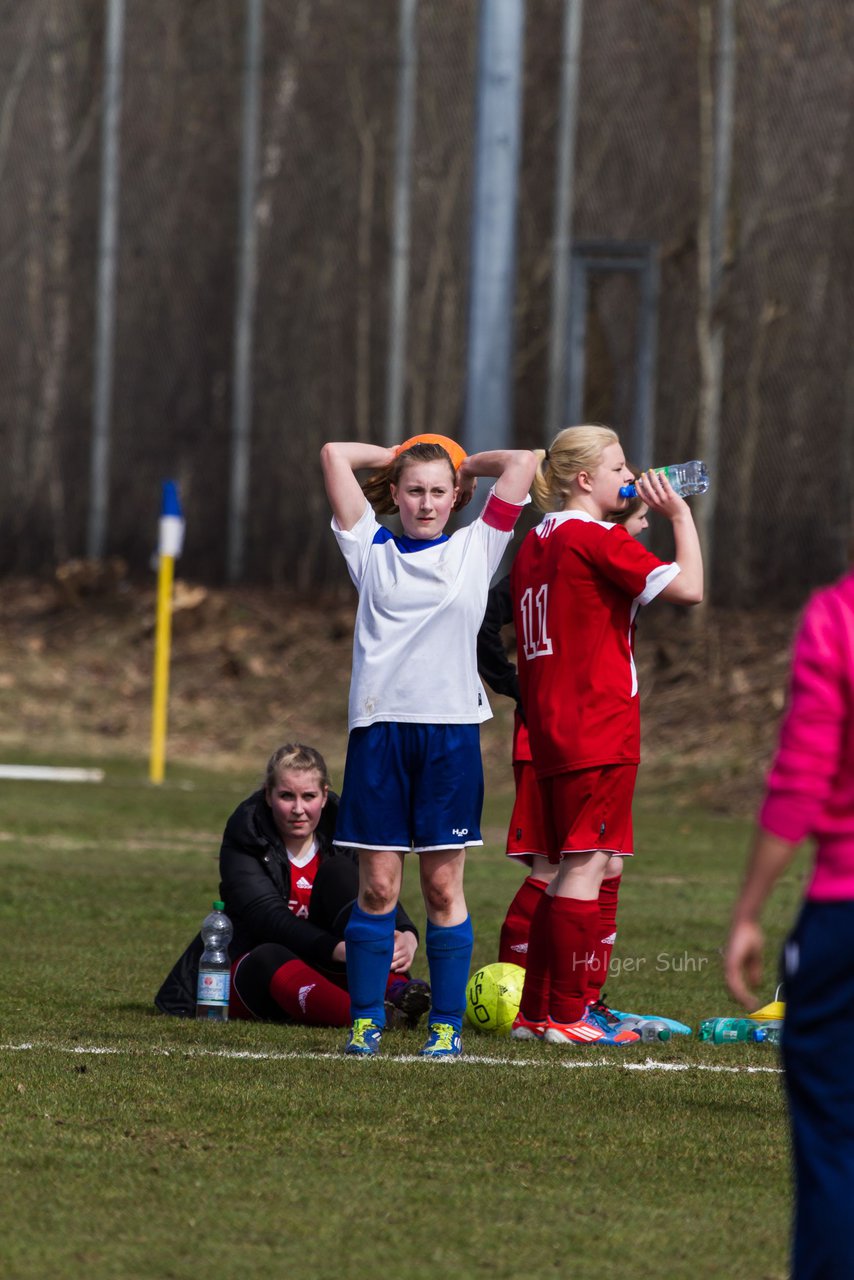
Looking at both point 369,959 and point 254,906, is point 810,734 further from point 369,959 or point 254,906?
point 254,906

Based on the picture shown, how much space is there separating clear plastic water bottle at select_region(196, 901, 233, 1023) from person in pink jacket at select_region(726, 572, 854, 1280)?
3716mm

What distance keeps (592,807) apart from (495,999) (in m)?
0.88

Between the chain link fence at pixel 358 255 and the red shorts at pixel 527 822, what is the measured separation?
488 inches

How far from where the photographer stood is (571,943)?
6.46 metres

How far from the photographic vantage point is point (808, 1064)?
3.34m

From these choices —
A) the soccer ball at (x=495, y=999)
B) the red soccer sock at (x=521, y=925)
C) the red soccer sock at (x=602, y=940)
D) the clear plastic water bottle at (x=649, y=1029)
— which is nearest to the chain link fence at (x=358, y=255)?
the red soccer sock at (x=521, y=925)

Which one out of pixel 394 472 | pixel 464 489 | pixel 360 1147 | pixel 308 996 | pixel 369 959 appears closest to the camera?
pixel 360 1147

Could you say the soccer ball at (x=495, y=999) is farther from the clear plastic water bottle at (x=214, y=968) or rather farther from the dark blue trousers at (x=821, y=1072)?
the dark blue trousers at (x=821, y=1072)

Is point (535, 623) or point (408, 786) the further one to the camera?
point (535, 623)

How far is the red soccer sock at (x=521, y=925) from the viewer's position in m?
7.45

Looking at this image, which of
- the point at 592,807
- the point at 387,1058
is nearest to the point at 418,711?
the point at 592,807

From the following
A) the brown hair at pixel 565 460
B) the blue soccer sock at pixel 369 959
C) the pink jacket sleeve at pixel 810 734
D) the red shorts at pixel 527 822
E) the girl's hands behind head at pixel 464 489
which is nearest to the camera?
the pink jacket sleeve at pixel 810 734

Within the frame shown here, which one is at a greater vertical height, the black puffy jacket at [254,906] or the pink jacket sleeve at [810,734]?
the pink jacket sleeve at [810,734]

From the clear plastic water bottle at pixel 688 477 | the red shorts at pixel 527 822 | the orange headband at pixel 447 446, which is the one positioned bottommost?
the red shorts at pixel 527 822
